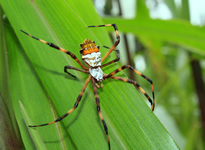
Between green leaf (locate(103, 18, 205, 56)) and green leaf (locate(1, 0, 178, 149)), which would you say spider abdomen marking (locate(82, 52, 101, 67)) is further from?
green leaf (locate(103, 18, 205, 56))

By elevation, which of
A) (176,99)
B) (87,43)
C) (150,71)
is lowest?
(176,99)

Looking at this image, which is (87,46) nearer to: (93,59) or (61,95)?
(93,59)

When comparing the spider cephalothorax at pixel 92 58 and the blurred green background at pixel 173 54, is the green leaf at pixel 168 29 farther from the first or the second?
the spider cephalothorax at pixel 92 58

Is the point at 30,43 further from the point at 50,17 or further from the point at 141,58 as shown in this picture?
the point at 141,58

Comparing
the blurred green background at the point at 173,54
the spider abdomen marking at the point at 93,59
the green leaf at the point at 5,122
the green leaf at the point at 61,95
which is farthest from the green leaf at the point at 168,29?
the green leaf at the point at 5,122

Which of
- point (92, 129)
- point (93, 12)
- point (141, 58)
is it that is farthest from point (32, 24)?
point (141, 58)

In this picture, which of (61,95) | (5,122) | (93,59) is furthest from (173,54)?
(5,122)
